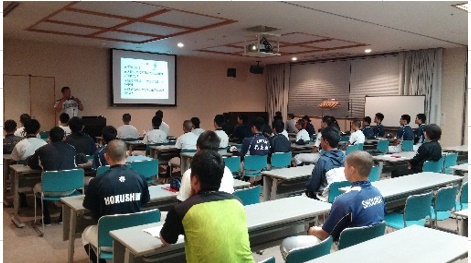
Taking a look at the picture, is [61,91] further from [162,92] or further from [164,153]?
[164,153]

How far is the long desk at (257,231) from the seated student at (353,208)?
21cm

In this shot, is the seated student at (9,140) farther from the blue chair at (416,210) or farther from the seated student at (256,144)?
the blue chair at (416,210)

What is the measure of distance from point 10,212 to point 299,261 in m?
4.67

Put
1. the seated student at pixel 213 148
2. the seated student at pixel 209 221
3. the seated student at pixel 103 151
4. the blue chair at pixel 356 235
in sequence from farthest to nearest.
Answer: the seated student at pixel 103 151
the seated student at pixel 213 148
the blue chair at pixel 356 235
the seated student at pixel 209 221

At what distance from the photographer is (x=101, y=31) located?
27.0 feet

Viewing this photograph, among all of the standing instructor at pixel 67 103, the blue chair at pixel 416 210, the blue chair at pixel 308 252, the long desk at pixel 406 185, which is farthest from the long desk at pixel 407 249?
the standing instructor at pixel 67 103

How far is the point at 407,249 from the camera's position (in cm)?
228

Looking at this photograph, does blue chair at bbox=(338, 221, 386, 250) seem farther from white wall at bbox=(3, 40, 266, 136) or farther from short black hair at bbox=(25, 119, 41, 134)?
white wall at bbox=(3, 40, 266, 136)

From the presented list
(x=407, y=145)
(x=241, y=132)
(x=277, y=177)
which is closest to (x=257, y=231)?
(x=277, y=177)

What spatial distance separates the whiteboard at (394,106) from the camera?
10.7 meters

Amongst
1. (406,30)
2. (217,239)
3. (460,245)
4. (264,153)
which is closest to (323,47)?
(406,30)

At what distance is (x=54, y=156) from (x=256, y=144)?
296 cm

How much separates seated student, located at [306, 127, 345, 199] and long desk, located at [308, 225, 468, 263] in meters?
1.44

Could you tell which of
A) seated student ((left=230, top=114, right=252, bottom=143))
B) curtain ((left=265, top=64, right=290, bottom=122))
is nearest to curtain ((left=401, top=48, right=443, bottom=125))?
curtain ((left=265, top=64, right=290, bottom=122))
